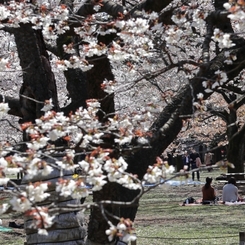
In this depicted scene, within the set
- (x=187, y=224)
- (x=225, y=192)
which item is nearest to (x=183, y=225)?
(x=187, y=224)

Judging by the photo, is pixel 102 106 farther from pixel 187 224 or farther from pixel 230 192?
pixel 230 192

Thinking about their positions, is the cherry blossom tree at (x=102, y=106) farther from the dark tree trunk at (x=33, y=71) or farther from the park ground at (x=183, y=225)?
the park ground at (x=183, y=225)

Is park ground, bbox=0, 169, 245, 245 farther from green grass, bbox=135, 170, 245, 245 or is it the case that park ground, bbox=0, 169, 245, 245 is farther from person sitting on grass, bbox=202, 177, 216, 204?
person sitting on grass, bbox=202, 177, 216, 204

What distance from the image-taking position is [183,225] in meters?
16.1

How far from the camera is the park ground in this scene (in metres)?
13.6

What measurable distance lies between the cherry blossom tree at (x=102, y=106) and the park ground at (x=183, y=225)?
3.08 meters

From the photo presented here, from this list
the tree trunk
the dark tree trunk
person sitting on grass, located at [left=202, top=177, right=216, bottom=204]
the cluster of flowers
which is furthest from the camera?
person sitting on grass, located at [left=202, top=177, right=216, bottom=204]

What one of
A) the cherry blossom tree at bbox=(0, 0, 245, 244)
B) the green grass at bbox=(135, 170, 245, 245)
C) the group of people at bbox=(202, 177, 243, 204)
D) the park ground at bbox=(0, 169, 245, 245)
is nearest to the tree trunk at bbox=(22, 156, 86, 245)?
the cherry blossom tree at bbox=(0, 0, 245, 244)

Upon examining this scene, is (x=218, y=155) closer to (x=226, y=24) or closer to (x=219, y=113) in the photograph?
(x=219, y=113)

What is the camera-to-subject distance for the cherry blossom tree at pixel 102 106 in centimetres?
464

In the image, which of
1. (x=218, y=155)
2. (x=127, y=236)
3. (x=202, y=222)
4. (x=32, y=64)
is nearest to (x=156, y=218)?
(x=202, y=222)

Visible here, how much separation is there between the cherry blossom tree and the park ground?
308 cm

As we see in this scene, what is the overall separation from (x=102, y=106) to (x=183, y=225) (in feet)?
28.7

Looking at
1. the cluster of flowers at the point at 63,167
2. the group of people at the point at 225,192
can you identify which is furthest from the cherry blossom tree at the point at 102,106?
the group of people at the point at 225,192
